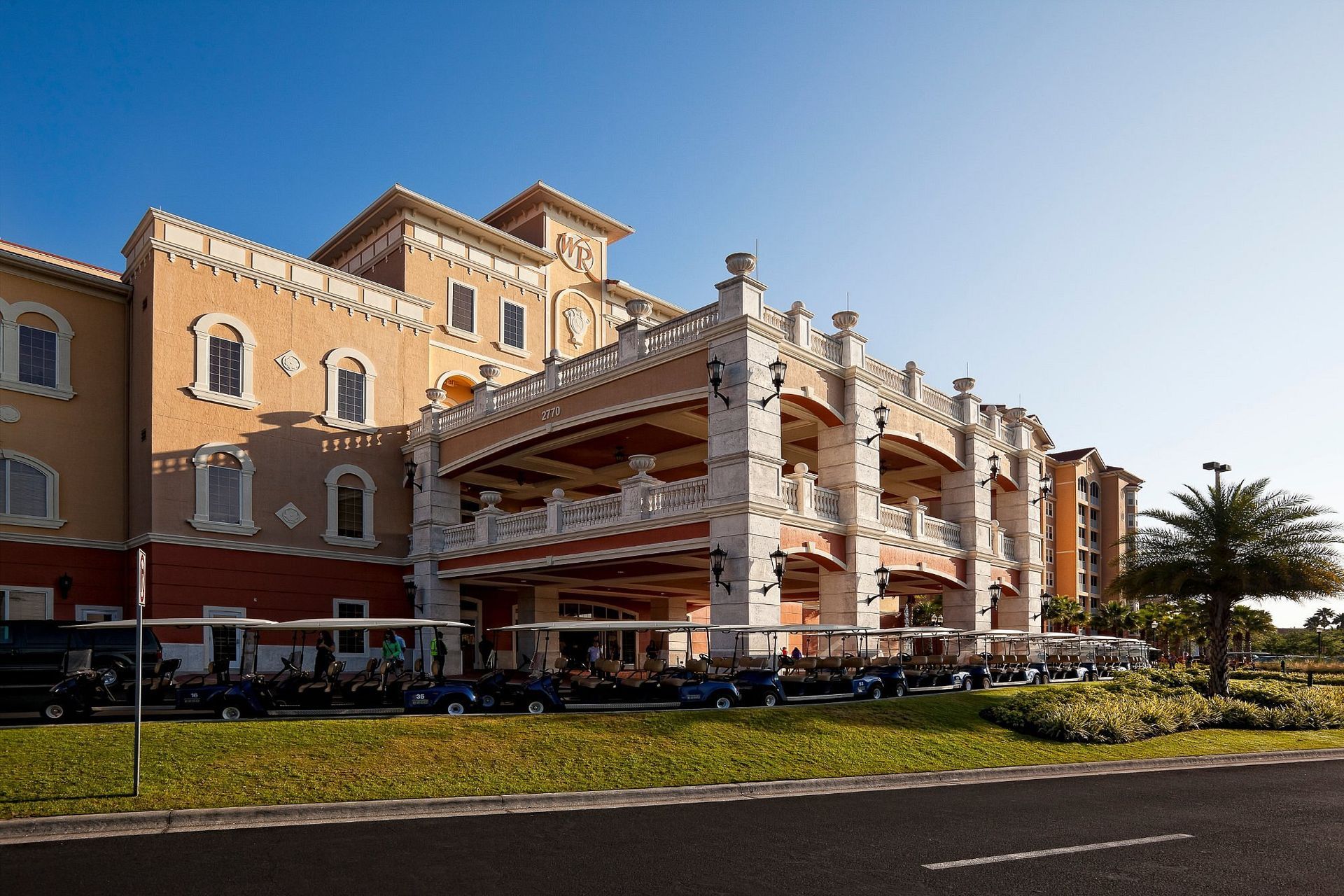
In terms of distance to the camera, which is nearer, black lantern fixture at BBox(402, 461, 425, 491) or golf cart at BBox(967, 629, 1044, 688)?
golf cart at BBox(967, 629, 1044, 688)

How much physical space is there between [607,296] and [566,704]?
1005 inches

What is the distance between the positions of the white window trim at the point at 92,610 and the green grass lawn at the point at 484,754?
14943mm

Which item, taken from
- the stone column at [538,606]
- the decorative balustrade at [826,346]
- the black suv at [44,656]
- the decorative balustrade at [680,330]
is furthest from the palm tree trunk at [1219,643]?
the black suv at [44,656]

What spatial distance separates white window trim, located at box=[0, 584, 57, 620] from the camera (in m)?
25.6

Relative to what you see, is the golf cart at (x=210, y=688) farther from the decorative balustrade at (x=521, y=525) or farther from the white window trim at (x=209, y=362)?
the white window trim at (x=209, y=362)

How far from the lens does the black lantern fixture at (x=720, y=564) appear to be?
73.4 feet

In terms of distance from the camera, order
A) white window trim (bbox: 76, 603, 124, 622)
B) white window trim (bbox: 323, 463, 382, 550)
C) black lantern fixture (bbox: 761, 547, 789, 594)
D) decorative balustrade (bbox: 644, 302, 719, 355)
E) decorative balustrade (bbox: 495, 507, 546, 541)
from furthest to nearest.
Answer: white window trim (bbox: 323, 463, 382, 550) → decorative balustrade (bbox: 495, 507, 546, 541) → white window trim (bbox: 76, 603, 124, 622) → decorative balustrade (bbox: 644, 302, 719, 355) → black lantern fixture (bbox: 761, 547, 789, 594)

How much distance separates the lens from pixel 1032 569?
35500 millimetres

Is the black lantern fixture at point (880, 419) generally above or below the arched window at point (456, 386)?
below

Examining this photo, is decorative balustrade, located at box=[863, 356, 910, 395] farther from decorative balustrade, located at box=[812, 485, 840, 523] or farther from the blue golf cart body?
→ the blue golf cart body

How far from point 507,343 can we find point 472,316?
5.92 ft

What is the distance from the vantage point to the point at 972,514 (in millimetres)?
32062

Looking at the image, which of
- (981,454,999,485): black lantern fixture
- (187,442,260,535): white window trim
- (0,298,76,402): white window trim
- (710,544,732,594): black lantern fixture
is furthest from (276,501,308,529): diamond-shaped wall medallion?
(981,454,999,485): black lantern fixture

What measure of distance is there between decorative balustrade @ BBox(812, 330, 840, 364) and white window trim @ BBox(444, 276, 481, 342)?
15185mm
